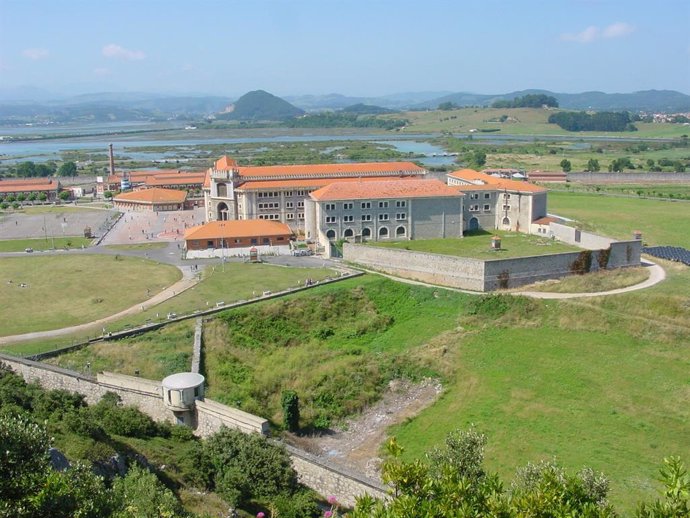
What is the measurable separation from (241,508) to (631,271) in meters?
33.2

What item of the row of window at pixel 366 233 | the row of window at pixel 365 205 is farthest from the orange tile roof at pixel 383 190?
the row of window at pixel 366 233

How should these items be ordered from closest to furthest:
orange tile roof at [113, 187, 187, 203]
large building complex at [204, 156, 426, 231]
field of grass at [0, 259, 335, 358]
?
field of grass at [0, 259, 335, 358] → large building complex at [204, 156, 426, 231] → orange tile roof at [113, 187, 187, 203]

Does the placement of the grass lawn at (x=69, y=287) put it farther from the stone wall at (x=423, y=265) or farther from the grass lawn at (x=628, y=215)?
the grass lawn at (x=628, y=215)

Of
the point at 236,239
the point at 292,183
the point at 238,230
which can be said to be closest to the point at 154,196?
the point at 292,183

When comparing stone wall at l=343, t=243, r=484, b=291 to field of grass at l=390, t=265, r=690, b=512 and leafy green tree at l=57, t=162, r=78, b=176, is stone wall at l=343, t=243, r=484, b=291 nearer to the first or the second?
field of grass at l=390, t=265, r=690, b=512

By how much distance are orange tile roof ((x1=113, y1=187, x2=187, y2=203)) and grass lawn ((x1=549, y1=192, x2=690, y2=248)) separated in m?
43.6

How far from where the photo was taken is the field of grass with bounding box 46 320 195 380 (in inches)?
1244

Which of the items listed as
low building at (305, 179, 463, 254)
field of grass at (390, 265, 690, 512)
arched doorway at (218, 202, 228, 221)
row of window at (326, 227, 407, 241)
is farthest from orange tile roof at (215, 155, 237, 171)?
field of grass at (390, 265, 690, 512)

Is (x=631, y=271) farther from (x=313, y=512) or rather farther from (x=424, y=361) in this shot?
(x=313, y=512)

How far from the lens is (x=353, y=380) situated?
3388 cm

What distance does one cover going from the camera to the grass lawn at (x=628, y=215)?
191ft

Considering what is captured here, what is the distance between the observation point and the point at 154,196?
8219 cm

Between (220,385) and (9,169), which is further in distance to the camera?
(9,169)

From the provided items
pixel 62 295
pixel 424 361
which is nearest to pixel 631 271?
pixel 424 361
